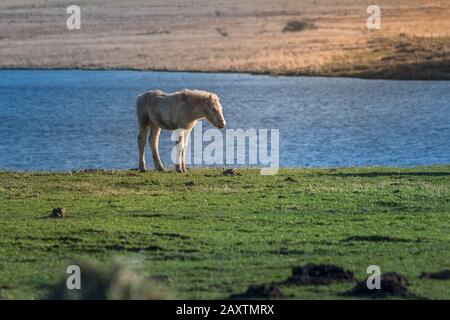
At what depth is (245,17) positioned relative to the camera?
119 metres

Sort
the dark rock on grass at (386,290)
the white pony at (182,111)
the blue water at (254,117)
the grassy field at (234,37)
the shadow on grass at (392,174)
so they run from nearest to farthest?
the dark rock on grass at (386,290) < the shadow on grass at (392,174) < the white pony at (182,111) < the blue water at (254,117) < the grassy field at (234,37)

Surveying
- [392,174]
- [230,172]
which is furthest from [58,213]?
[392,174]

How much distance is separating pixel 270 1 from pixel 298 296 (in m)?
122

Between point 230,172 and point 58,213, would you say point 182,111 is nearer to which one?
point 230,172

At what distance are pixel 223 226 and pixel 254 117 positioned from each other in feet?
123

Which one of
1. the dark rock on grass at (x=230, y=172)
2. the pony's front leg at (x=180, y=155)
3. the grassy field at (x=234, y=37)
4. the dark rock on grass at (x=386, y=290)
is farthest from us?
the grassy field at (x=234, y=37)

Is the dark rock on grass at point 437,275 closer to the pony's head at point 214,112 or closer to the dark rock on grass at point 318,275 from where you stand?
the dark rock on grass at point 318,275

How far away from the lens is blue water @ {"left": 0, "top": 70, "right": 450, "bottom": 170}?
34812mm

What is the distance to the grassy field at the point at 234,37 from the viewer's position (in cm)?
7725

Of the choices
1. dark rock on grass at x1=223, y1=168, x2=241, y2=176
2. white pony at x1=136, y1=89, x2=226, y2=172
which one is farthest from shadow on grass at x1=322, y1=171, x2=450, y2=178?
white pony at x1=136, y1=89, x2=226, y2=172

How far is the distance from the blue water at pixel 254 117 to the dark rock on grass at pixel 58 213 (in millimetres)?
14648

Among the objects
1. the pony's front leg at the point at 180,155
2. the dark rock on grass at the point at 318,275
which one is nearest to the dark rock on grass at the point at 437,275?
the dark rock on grass at the point at 318,275

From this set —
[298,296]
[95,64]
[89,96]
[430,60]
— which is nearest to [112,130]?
[89,96]

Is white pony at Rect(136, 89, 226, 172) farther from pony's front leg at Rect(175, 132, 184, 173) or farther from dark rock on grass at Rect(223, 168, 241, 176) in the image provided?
dark rock on grass at Rect(223, 168, 241, 176)
